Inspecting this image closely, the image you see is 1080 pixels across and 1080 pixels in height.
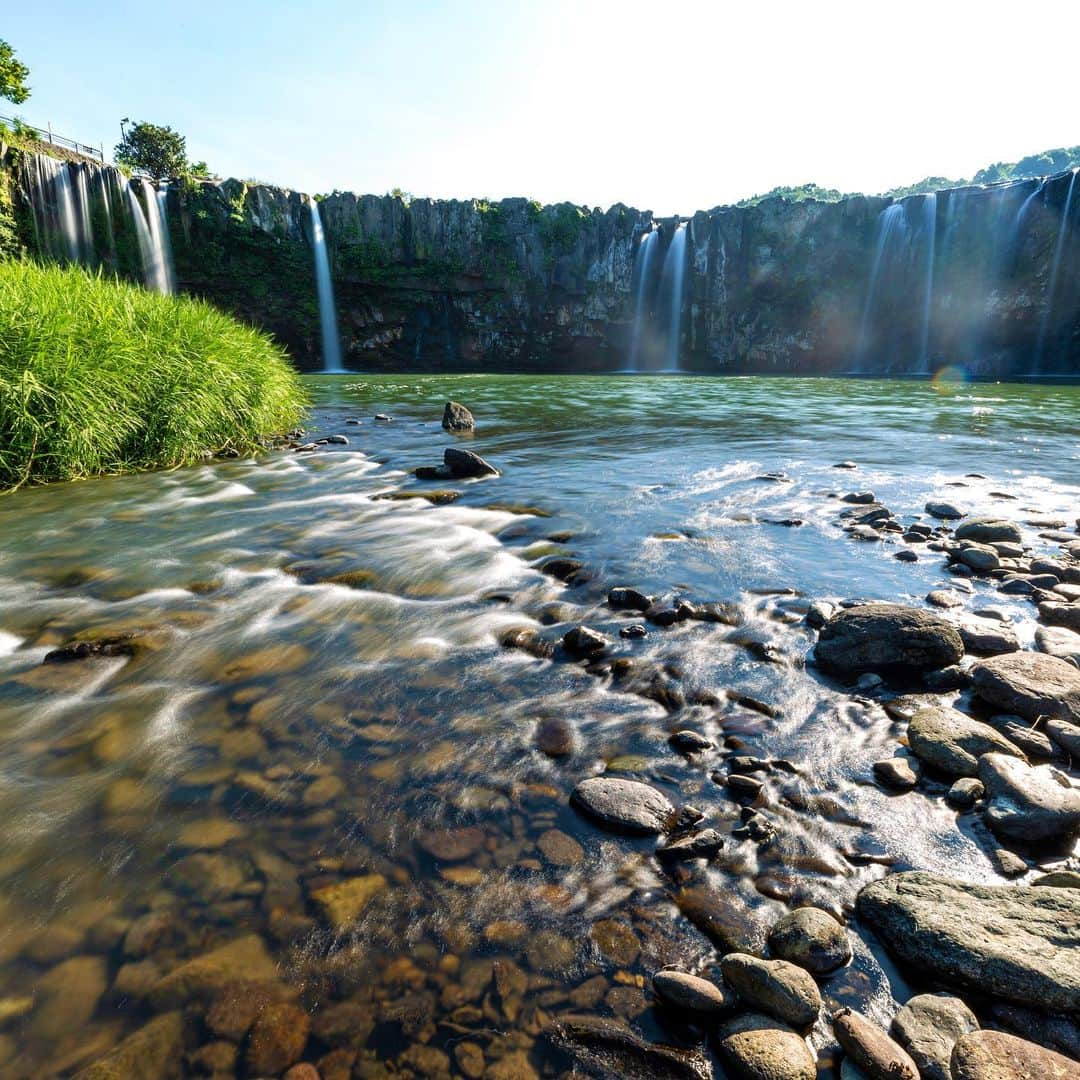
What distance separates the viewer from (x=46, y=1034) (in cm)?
156

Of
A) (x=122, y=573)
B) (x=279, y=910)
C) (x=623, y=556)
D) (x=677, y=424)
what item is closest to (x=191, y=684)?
(x=279, y=910)

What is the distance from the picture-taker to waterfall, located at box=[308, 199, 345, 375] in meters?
40.2

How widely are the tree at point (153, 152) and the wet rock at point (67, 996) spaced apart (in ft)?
223

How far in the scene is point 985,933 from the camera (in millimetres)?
1707

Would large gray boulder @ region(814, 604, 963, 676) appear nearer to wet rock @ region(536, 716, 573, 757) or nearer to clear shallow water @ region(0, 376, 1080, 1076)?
clear shallow water @ region(0, 376, 1080, 1076)

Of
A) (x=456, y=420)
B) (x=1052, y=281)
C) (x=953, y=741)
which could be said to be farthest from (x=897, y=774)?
(x=1052, y=281)

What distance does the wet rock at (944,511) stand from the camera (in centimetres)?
635

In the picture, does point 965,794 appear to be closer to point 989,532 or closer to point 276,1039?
point 276,1039

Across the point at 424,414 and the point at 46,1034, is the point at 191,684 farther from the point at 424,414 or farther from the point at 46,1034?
the point at 424,414

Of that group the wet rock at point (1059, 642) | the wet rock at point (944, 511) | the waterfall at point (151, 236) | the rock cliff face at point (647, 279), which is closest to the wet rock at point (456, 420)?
the wet rock at point (944, 511)

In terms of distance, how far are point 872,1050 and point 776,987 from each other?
228 millimetres

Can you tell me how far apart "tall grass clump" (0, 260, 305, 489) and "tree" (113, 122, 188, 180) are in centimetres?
5840

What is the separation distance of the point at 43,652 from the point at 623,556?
13.2 ft

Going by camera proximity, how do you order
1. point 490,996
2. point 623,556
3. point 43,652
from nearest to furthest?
point 490,996 < point 43,652 < point 623,556
